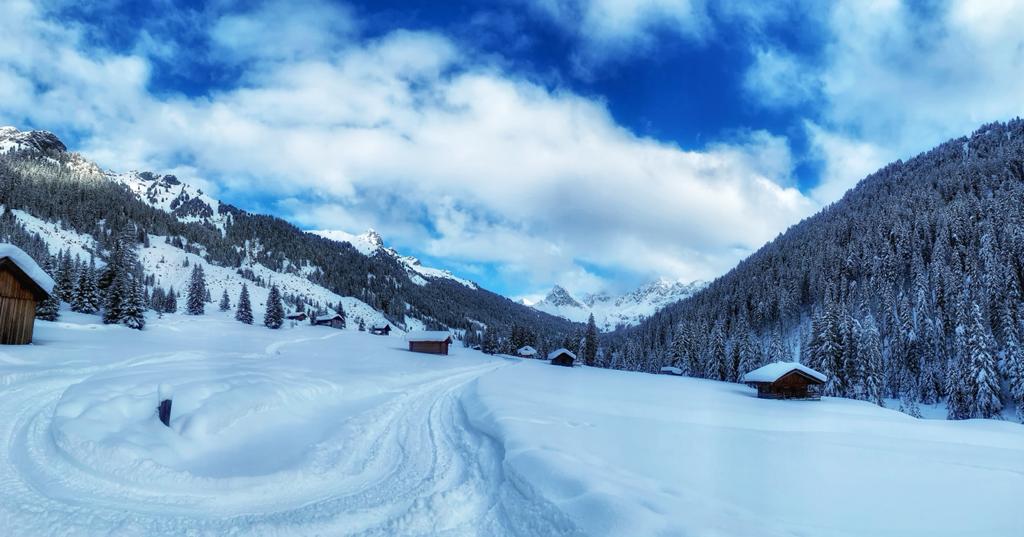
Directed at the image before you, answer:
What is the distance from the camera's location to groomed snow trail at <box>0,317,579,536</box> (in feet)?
19.7

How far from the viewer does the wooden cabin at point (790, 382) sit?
129 ft

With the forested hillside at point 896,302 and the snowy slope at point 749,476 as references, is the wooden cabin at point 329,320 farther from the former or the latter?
the snowy slope at point 749,476

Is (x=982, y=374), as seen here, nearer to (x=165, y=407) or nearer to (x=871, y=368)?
(x=871, y=368)

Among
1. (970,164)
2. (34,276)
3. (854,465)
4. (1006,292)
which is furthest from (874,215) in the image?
(34,276)

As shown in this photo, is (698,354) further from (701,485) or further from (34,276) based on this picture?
(34,276)

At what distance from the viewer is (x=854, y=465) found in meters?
10.8

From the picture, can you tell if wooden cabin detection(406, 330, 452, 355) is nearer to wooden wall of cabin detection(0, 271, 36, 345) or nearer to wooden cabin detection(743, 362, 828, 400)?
wooden cabin detection(743, 362, 828, 400)

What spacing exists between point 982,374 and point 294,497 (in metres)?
62.8

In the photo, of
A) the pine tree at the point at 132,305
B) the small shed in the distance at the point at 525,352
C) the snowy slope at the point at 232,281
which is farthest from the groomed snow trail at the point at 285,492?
the snowy slope at the point at 232,281

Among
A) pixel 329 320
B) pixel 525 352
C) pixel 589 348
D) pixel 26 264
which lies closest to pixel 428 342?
pixel 525 352

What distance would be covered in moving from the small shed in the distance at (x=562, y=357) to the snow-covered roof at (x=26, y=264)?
61.9 meters

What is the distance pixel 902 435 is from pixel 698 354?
63191 mm

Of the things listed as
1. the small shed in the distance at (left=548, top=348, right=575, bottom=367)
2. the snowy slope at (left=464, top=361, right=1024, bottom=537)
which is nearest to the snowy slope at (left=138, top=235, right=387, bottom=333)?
the small shed in the distance at (left=548, top=348, right=575, bottom=367)

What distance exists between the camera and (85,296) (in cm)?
5656
